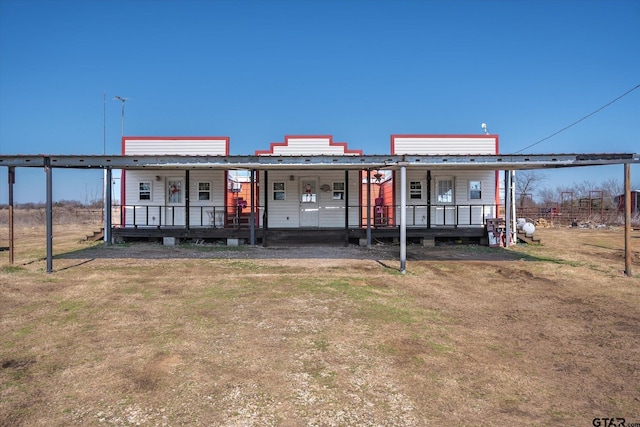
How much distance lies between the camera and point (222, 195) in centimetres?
1706

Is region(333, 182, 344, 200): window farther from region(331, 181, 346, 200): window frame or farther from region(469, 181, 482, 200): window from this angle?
region(469, 181, 482, 200): window

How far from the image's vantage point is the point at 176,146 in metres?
16.9

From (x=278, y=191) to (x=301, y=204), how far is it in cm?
109

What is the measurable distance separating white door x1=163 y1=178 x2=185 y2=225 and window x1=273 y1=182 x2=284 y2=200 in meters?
3.88

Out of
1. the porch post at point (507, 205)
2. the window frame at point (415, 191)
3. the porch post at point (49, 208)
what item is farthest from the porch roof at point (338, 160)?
the window frame at point (415, 191)

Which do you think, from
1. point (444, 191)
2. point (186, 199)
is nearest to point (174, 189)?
point (186, 199)

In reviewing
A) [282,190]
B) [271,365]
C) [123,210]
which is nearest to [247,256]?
[282,190]

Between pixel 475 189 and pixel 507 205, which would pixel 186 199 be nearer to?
pixel 475 189

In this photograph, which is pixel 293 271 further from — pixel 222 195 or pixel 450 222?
pixel 450 222

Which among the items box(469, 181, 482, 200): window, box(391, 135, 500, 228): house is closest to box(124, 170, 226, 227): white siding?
box(391, 135, 500, 228): house

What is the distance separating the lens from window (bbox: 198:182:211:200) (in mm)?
Answer: 17094

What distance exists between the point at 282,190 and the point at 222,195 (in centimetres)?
253

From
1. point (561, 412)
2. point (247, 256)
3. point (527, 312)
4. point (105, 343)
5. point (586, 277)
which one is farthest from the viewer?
point (247, 256)

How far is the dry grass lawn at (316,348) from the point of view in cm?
357
